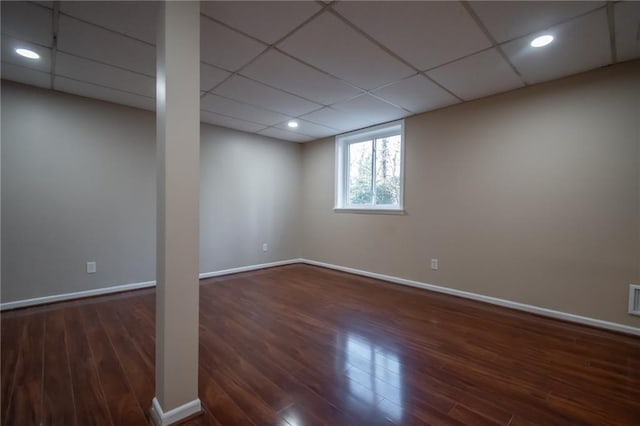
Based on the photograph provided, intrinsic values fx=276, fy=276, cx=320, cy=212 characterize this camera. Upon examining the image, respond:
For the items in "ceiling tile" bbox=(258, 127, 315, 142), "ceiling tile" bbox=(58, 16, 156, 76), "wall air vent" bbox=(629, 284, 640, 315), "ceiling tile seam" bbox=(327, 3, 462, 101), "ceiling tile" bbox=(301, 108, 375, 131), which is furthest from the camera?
"ceiling tile" bbox=(258, 127, 315, 142)

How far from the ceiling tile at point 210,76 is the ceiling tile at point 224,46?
3.9 inches

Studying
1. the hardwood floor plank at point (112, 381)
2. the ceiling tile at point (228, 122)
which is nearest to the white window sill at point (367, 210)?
the ceiling tile at point (228, 122)

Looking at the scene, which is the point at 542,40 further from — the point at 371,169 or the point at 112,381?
the point at 112,381

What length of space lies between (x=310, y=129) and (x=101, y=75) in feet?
8.93

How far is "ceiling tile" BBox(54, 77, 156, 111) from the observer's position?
2897mm

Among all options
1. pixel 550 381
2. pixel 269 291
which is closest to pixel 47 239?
pixel 269 291

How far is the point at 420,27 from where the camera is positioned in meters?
1.97

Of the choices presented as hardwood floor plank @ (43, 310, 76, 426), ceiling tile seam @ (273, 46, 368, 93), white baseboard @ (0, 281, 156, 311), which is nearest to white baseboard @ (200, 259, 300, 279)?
white baseboard @ (0, 281, 156, 311)

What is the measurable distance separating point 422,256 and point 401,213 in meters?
0.67

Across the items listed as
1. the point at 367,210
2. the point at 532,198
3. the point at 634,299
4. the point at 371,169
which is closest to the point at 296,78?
the point at 371,169

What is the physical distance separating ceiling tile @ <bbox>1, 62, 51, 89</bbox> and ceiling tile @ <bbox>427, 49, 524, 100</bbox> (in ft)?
12.4

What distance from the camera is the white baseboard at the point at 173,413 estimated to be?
4.55ft

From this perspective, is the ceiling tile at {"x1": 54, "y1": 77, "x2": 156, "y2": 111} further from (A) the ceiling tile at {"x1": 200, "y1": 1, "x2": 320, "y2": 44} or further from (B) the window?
(B) the window

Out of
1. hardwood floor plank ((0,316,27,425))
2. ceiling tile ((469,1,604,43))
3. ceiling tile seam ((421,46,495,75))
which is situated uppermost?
ceiling tile ((469,1,604,43))
